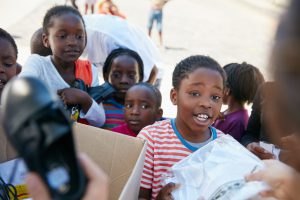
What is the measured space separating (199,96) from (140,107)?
471 millimetres

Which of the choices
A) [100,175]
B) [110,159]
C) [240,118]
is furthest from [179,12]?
[100,175]

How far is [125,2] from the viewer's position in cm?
870

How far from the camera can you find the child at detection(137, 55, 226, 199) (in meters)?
1.42

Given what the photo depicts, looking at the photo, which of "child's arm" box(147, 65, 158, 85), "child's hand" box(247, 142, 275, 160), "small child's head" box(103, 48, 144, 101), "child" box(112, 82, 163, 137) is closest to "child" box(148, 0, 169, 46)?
"child's arm" box(147, 65, 158, 85)

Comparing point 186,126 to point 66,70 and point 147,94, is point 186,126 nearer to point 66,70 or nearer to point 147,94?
point 147,94

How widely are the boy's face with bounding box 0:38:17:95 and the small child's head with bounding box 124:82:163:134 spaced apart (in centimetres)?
51

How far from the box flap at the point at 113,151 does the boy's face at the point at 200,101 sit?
0.36 meters

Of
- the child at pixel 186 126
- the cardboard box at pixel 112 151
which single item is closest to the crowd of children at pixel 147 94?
the child at pixel 186 126

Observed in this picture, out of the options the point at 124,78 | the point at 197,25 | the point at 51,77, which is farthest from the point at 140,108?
the point at 197,25

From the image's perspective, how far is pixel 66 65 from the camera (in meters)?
1.90

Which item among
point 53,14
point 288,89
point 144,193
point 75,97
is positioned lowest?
point 144,193

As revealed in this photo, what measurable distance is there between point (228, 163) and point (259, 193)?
17 centimetres

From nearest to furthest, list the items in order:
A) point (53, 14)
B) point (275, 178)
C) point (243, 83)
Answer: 1. point (275, 178)
2. point (53, 14)
3. point (243, 83)

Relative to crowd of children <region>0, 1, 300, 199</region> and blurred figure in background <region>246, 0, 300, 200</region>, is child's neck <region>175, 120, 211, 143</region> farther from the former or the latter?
blurred figure in background <region>246, 0, 300, 200</region>
